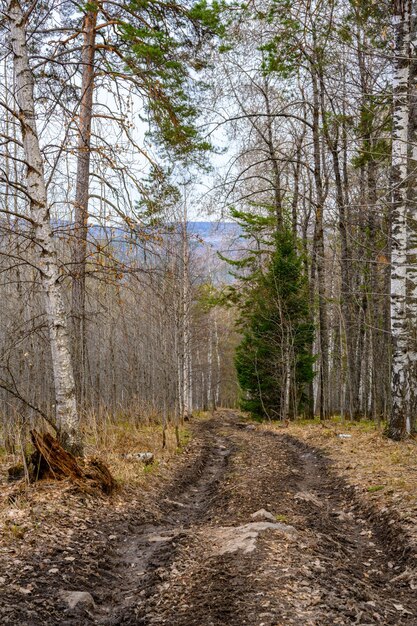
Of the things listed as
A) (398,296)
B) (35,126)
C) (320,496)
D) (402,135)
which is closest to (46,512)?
(320,496)

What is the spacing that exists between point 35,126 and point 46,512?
4.57 meters

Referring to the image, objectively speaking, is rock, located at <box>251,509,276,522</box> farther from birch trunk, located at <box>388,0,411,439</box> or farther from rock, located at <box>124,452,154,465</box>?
birch trunk, located at <box>388,0,411,439</box>

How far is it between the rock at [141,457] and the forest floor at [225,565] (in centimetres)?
133

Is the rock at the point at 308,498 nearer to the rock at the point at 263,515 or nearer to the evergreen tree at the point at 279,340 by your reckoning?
the rock at the point at 263,515

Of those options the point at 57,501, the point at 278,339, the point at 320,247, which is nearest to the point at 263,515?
the point at 57,501

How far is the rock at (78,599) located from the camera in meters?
3.79

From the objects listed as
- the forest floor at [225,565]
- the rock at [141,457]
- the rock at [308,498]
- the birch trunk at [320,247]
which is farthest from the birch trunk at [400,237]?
the birch trunk at [320,247]

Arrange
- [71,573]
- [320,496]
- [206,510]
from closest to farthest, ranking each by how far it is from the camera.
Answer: [71,573] → [206,510] → [320,496]

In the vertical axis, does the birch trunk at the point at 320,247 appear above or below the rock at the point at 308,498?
above

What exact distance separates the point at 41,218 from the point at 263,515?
442cm

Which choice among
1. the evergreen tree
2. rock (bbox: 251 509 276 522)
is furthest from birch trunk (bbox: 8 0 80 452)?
the evergreen tree

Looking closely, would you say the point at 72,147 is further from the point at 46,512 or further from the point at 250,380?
the point at 250,380

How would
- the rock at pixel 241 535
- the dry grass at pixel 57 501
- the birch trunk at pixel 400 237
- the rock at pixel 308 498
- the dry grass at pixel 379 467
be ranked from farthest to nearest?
1. the birch trunk at pixel 400 237
2. the rock at pixel 308 498
3. the dry grass at pixel 379 467
4. the dry grass at pixel 57 501
5. the rock at pixel 241 535

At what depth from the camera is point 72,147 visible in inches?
238
